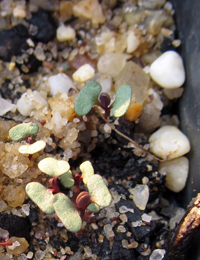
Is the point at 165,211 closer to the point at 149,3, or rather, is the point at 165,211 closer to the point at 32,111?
the point at 32,111

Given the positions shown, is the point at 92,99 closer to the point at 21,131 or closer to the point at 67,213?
the point at 21,131

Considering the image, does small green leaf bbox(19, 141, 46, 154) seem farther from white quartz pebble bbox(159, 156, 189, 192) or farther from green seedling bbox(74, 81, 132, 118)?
white quartz pebble bbox(159, 156, 189, 192)

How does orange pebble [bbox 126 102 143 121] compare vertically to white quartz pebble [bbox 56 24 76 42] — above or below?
below

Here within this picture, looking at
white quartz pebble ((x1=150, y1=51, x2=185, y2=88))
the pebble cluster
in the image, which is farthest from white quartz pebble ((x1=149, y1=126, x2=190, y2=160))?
white quartz pebble ((x1=150, y1=51, x2=185, y2=88))

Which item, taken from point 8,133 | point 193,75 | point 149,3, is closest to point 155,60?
point 193,75

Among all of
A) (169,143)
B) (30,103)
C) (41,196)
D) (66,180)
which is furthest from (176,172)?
(30,103)

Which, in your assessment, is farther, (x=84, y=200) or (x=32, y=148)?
(x=32, y=148)

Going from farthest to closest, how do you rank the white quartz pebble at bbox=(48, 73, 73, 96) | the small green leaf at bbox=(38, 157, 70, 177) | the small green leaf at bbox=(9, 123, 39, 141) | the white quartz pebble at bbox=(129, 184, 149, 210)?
the white quartz pebble at bbox=(48, 73, 73, 96) → the white quartz pebble at bbox=(129, 184, 149, 210) → the small green leaf at bbox=(9, 123, 39, 141) → the small green leaf at bbox=(38, 157, 70, 177)
